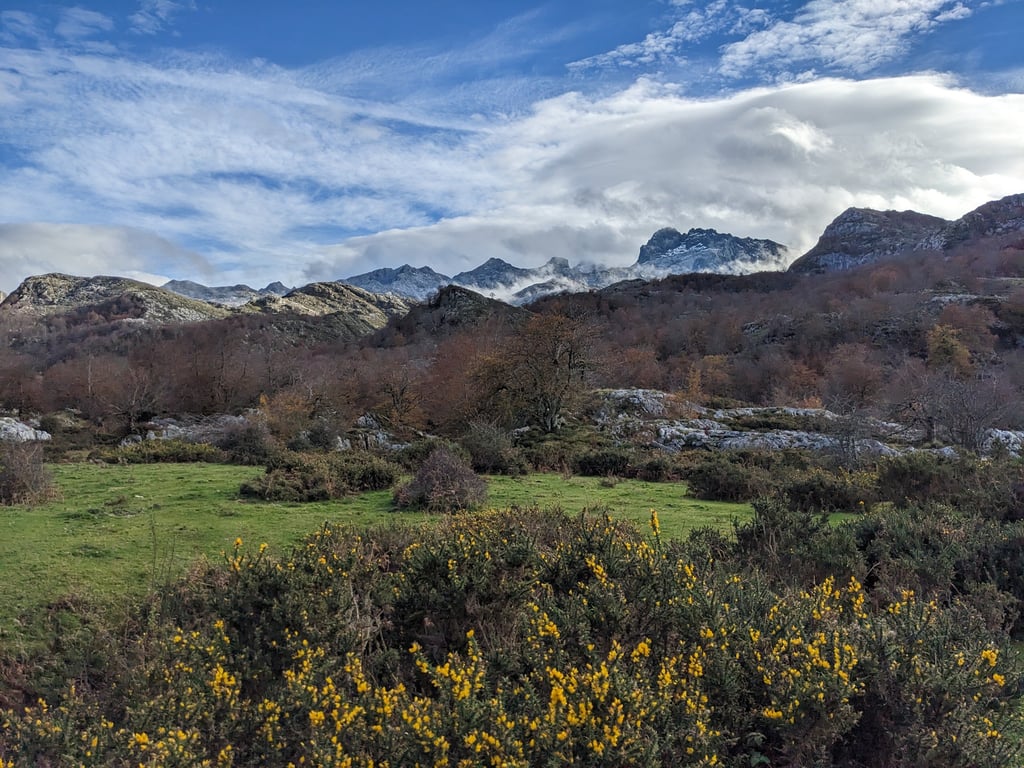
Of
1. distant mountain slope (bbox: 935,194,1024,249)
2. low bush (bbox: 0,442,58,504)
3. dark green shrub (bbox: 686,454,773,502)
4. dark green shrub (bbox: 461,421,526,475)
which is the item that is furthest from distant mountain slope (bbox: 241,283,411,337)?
distant mountain slope (bbox: 935,194,1024,249)

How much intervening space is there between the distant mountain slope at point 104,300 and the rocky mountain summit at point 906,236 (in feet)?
537

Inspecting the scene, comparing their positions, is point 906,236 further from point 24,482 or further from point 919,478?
point 24,482

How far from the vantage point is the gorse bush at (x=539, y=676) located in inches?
159

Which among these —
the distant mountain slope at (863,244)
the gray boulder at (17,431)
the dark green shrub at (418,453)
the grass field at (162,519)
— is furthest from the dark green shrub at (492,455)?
the distant mountain slope at (863,244)

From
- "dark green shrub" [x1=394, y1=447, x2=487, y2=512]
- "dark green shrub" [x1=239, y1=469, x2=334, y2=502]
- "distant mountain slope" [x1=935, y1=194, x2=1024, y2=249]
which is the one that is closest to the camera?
Result: "dark green shrub" [x1=394, y1=447, x2=487, y2=512]

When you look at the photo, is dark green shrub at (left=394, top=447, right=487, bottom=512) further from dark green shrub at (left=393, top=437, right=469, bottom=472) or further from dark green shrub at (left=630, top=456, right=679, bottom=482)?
dark green shrub at (left=630, top=456, right=679, bottom=482)

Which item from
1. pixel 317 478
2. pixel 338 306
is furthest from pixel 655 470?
pixel 338 306

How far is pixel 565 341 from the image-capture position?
→ 105ft

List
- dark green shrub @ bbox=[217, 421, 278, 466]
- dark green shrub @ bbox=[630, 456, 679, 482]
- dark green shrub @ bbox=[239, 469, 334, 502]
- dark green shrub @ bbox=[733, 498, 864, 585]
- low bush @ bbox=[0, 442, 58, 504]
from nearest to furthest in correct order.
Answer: dark green shrub @ bbox=[733, 498, 864, 585], low bush @ bbox=[0, 442, 58, 504], dark green shrub @ bbox=[239, 469, 334, 502], dark green shrub @ bbox=[630, 456, 679, 482], dark green shrub @ bbox=[217, 421, 278, 466]

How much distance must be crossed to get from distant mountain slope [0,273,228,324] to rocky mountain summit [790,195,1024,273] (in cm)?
16367

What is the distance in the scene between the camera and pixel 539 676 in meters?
4.67

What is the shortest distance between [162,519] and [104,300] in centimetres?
17308

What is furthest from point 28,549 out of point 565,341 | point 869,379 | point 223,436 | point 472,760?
point 869,379

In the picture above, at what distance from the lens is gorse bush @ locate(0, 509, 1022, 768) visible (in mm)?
4043
